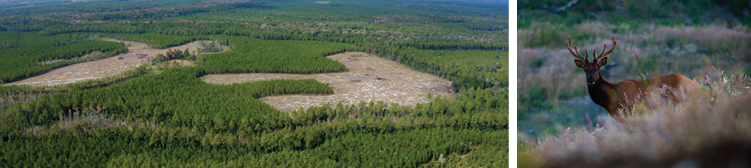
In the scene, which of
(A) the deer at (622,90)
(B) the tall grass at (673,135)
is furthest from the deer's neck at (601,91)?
(B) the tall grass at (673,135)

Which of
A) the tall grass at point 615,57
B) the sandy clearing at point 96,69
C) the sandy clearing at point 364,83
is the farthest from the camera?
the sandy clearing at point 364,83

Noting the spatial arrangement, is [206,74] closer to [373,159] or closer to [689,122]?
[373,159]

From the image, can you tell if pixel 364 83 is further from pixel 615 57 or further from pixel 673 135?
pixel 673 135

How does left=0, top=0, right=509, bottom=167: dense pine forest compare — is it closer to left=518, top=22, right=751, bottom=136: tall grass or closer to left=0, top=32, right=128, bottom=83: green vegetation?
left=0, top=32, right=128, bottom=83: green vegetation

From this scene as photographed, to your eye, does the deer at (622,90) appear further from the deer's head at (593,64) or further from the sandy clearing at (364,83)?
the sandy clearing at (364,83)

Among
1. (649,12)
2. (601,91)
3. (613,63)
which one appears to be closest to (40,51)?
(601,91)

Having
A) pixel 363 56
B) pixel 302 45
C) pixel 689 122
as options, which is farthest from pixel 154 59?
pixel 689 122
